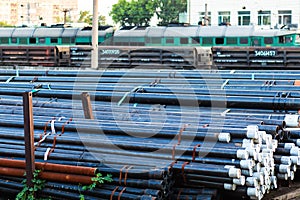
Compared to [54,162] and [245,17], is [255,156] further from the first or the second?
[245,17]

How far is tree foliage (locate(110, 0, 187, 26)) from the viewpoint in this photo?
78250mm

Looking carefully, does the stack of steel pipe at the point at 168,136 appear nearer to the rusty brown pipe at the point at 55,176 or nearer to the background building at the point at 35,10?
the rusty brown pipe at the point at 55,176

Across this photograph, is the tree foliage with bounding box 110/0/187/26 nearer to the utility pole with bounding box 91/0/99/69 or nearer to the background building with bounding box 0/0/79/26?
the background building with bounding box 0/0/79/26

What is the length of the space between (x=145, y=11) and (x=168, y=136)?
70995 millimetres

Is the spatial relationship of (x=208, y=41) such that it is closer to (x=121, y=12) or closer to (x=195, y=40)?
(x=195, y=40)

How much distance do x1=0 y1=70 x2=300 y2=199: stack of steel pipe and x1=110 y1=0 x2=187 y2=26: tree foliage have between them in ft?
221

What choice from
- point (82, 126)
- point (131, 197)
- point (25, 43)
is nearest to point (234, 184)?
point (131, 197)

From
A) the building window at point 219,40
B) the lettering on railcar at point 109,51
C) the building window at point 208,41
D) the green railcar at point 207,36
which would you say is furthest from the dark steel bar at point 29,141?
the building window at point 208,41

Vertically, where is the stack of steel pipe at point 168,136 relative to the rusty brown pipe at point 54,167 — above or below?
above

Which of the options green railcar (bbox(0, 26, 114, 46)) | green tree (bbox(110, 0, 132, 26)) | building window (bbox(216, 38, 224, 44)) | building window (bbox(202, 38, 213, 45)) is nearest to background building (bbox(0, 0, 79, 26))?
green tree (bbox(110, 0, 132, 26))

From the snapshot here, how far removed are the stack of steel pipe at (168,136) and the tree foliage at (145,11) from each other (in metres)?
67.5

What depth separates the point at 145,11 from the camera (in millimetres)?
78250

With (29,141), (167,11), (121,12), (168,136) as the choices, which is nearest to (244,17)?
(167,11)

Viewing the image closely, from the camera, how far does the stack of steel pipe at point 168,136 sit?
7.73m
